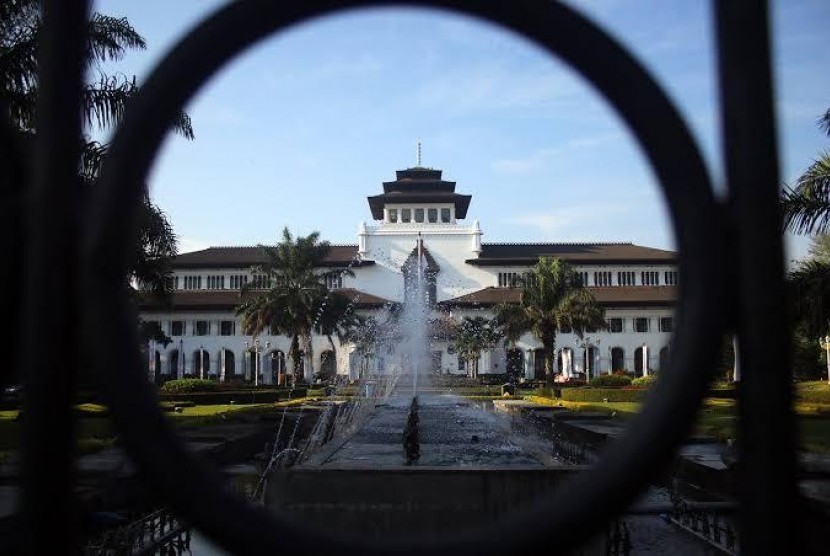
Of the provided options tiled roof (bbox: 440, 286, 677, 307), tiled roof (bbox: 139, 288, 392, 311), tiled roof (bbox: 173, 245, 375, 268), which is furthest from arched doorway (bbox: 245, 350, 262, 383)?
tiled roof (bbox: 440, 286, 677, 307)

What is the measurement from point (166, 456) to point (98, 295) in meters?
0.27

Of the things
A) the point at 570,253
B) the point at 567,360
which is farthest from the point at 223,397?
the point at 570,253

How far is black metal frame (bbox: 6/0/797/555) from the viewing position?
1.18 meters

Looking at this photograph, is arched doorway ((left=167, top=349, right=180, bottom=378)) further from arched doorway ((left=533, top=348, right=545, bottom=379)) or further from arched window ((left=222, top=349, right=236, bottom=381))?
arched doorway ((left=533, top=348, right=545, bottom=379))

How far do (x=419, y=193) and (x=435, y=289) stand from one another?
309 inches

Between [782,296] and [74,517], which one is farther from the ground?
[782,296]

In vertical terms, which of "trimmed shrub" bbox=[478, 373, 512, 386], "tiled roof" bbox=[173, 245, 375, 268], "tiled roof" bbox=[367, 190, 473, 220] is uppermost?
"tiled roof" bbox=[367, 190, 473, 220]

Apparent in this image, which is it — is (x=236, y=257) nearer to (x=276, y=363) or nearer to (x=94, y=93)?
(x=276, y=363)

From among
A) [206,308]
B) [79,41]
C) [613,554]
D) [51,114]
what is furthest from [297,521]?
[206,308]

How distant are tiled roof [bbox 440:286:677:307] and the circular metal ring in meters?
57.8

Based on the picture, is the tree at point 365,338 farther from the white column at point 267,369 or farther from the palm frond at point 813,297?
the palm frond at point 813,297

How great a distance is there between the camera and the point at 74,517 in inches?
53.7

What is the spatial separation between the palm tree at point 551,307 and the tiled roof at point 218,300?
20745 millimetres

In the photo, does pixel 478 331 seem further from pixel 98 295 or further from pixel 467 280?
pixel 98 295
